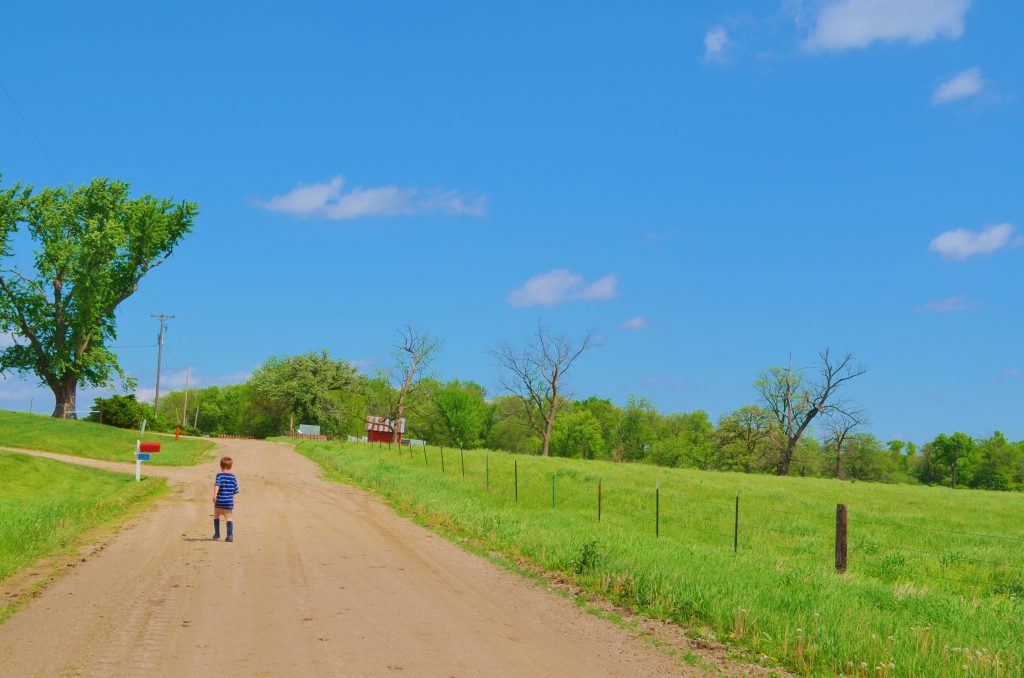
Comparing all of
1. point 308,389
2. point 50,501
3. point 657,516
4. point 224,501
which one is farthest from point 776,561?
point 308,389

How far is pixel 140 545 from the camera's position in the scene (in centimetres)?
1492

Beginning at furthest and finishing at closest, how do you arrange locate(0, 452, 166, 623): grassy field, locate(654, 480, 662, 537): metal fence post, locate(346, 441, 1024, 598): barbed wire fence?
locate(654, 480, 662, 537): metal fence post → locate(346, 441, 1024, 598): barbed wire fence → locate(0, 452, 166, 623): grassy field

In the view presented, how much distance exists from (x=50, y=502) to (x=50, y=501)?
456mm

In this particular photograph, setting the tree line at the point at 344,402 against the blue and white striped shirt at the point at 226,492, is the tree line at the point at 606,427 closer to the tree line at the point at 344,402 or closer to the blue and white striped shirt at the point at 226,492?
the tree line at the point at 344,402

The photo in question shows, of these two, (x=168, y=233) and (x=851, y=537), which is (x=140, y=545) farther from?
(x=168, y=233)

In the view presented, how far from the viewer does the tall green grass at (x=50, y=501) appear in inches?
551

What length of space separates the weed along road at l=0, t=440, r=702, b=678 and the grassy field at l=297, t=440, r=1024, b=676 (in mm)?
1343

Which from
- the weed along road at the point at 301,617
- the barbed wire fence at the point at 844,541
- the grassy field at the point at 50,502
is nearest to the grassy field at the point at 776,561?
the barbed wire fence at the point at 844,541

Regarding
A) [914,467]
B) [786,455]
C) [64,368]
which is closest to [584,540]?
[64,368]

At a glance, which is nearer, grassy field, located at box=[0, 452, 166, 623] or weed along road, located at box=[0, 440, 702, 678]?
weed along road, located at box=[0, 440, 702, 678]

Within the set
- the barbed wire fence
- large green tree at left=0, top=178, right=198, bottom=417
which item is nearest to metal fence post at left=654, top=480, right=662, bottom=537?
the barbed wire fence

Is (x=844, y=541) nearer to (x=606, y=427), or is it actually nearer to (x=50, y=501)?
(x=50, y=501)

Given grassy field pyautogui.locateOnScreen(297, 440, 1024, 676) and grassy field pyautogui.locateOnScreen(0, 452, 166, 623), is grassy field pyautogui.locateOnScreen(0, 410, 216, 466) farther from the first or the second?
grassy field pyautogui.locateOnScreen(297, 440, 1024, 676)

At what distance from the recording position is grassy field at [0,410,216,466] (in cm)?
4078
